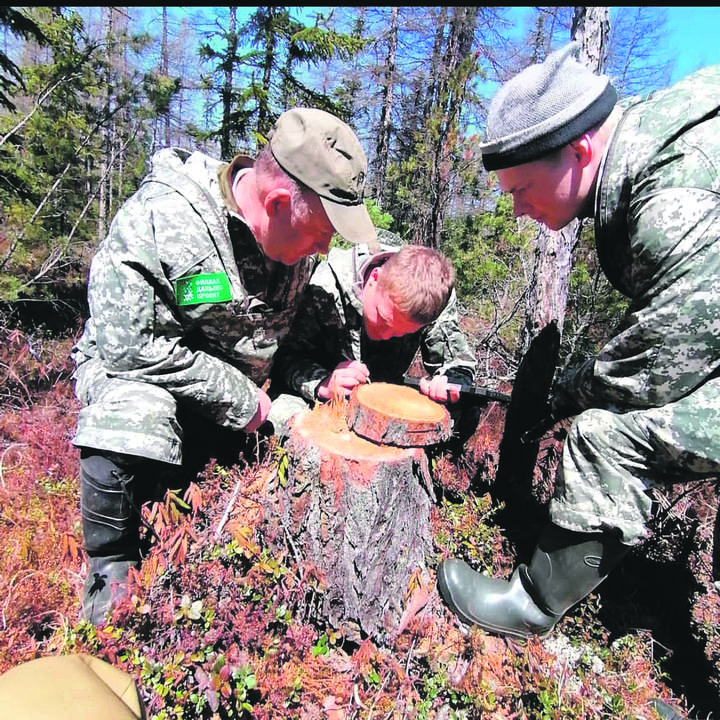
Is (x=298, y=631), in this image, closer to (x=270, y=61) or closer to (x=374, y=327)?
(x=374, y=327)

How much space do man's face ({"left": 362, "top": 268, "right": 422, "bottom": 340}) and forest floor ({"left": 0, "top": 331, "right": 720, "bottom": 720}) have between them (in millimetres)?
900

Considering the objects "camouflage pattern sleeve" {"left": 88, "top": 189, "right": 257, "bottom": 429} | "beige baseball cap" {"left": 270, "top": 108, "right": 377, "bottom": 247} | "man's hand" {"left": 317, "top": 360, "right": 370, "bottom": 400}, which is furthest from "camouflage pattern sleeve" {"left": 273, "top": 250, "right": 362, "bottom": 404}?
"beige baseball cap" {"left": 270, "top": 108, "right": 377, "bottom": 247}

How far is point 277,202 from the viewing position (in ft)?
7.29

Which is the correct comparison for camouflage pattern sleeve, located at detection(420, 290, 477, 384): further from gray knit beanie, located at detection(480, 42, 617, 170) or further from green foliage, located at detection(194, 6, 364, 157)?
green foliage, located at detection(194, 6, 364, 157)

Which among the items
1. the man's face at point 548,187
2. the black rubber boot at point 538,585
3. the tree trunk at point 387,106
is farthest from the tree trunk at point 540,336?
the tree trunk at point 387,106

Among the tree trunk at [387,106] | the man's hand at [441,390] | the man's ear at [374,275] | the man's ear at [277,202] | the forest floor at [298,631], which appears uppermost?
the tree trunk at [387,106]

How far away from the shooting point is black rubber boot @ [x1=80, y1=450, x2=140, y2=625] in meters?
2.11

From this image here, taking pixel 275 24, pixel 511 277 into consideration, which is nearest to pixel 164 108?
pixel 275 24

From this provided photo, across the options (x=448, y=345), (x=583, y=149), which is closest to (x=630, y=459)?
(x=583, y=149)

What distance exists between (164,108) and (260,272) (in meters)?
9.89

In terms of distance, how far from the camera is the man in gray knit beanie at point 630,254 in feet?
5.28

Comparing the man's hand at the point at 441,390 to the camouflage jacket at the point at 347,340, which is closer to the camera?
the man's hand at the point at 441,390

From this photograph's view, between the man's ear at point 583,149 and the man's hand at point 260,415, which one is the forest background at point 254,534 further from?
the man's ear at point 583,149

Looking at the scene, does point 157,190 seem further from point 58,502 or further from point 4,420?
point 4,420
